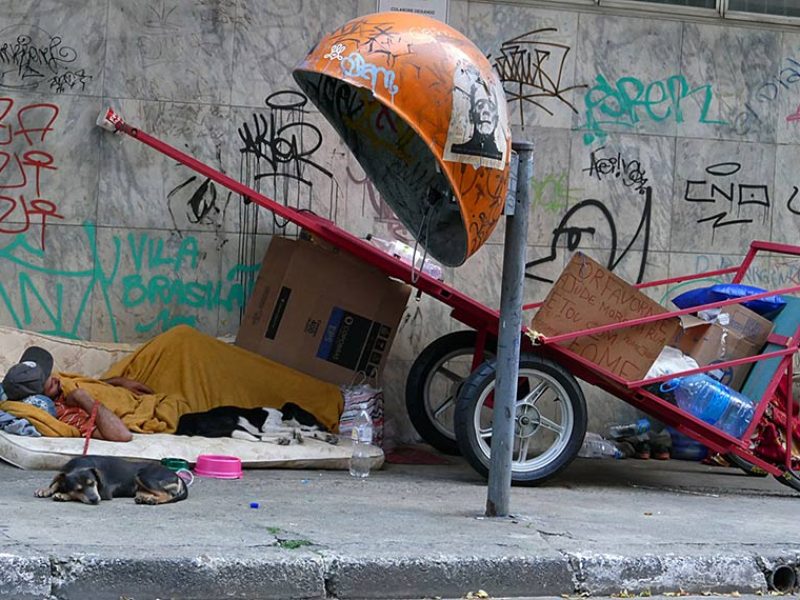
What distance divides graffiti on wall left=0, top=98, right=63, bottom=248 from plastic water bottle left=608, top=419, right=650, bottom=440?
4.38 meters

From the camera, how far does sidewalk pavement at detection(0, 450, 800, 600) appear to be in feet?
16.4

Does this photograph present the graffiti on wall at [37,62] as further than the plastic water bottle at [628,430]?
No

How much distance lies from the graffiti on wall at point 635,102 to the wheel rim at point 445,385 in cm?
193

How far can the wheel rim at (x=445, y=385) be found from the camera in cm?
878

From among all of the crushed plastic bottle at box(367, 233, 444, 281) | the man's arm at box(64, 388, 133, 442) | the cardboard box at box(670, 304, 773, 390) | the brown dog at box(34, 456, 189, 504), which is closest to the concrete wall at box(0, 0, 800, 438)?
the crushed plastic bottle at box(367, 233, 444, 281)

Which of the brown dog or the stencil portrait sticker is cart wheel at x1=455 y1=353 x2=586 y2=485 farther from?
the stencil portrait sticker

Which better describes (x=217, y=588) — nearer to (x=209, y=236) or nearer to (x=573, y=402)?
(x=573, y=402)

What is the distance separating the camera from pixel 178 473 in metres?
6.73

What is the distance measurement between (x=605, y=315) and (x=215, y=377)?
264cm

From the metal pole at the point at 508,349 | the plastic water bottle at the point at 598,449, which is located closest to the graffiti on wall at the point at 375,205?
the plastic water bottle at the point at 598,449

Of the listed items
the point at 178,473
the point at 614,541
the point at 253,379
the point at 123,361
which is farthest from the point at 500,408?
the point at 123,361

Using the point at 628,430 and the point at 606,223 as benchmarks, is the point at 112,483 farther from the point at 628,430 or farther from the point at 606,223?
the point at 606,223

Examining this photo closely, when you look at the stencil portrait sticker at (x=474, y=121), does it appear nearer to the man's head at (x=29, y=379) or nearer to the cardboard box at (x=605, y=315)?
the cardboard box at (x=605, y=315)

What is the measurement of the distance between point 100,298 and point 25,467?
72.1 inches
